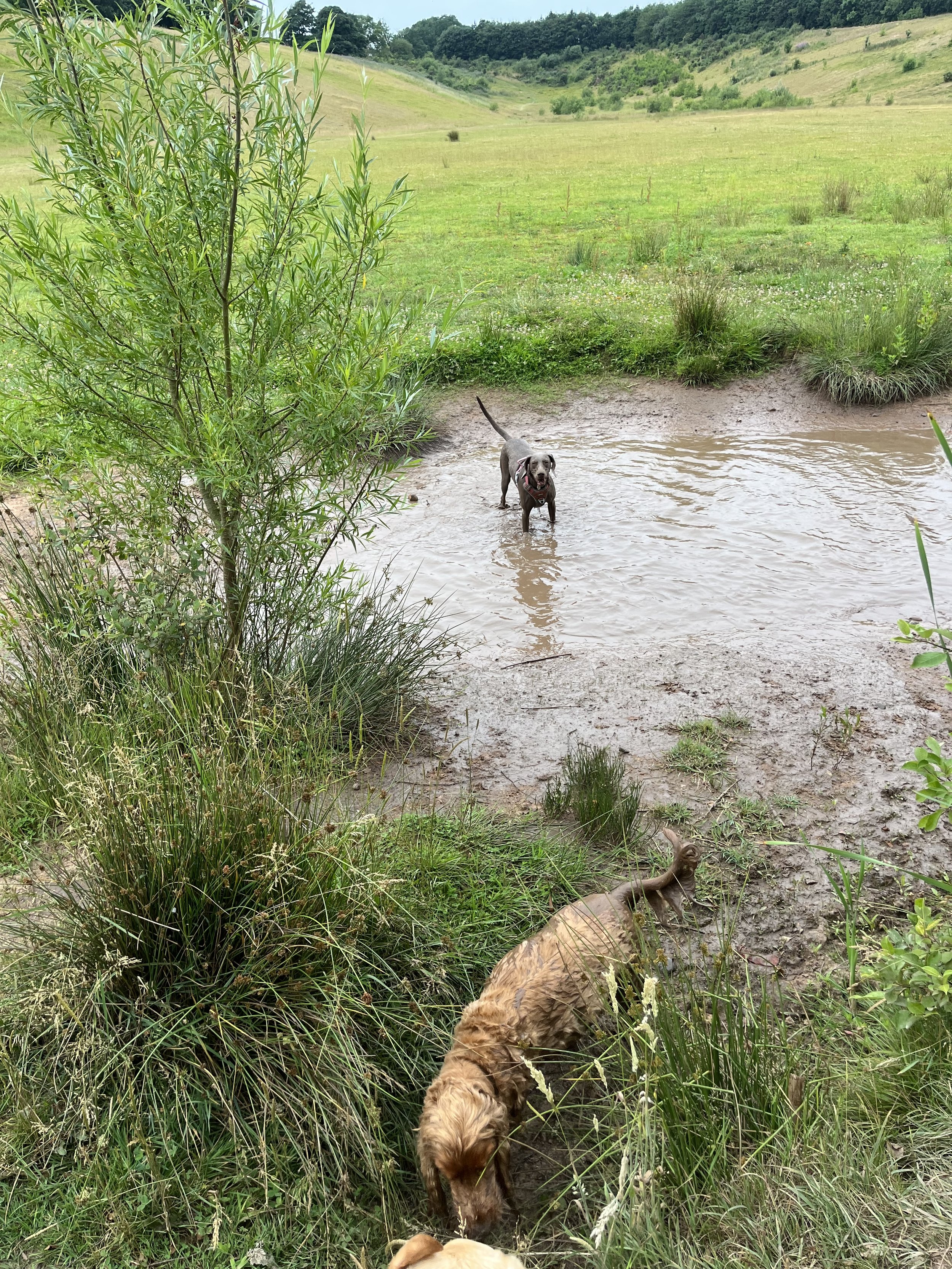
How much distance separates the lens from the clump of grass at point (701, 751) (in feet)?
15.3

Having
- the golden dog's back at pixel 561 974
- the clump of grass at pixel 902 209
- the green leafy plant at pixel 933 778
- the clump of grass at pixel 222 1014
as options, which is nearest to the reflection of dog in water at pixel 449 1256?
the clump of grass at pixel 222 1014

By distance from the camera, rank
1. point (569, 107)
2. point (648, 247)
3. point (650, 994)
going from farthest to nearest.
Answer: point (569, 107) → point (648, 247) → point (650, 994)

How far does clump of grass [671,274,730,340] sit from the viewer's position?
10.7m

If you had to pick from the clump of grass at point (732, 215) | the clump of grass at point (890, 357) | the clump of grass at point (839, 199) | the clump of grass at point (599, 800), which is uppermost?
the clump of grass at point (839, 199)

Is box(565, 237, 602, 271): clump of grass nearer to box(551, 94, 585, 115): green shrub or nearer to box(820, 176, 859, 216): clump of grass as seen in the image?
box(820, 176, 859, 216): clump of grass

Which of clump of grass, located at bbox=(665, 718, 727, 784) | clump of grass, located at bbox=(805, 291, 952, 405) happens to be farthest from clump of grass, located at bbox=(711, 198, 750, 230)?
clump of grass, located at bbox=(665, 718, 727, 784)

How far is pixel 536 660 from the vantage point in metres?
6.05

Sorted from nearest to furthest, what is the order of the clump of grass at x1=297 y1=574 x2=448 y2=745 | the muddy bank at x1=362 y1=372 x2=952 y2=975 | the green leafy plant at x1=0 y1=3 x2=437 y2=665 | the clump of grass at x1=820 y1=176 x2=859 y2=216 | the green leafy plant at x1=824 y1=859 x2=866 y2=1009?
the green leafy plant at x1=824 y1=859 x2=866 y2=1009, the green leafy plant at x1=0 y1=3 x2=437 y2=665, the muddy bank at x1=362 y1=372 x2=952 y2=975, the clump of grass at x1=297 y1=574 x2=448 y2=745, the clump of grass at x1=820 y1=176 x2=859 y2=216

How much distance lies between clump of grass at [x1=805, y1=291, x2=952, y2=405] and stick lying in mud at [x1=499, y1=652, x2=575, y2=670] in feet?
19.5

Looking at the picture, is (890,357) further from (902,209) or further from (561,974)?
(902,209)

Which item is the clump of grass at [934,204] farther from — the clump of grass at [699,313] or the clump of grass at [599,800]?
the clump of grass at [599,800]

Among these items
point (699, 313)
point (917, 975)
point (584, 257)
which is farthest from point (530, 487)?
point (584, 257)

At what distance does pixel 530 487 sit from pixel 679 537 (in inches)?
54.1

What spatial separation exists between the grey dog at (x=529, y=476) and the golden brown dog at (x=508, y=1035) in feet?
15.0
